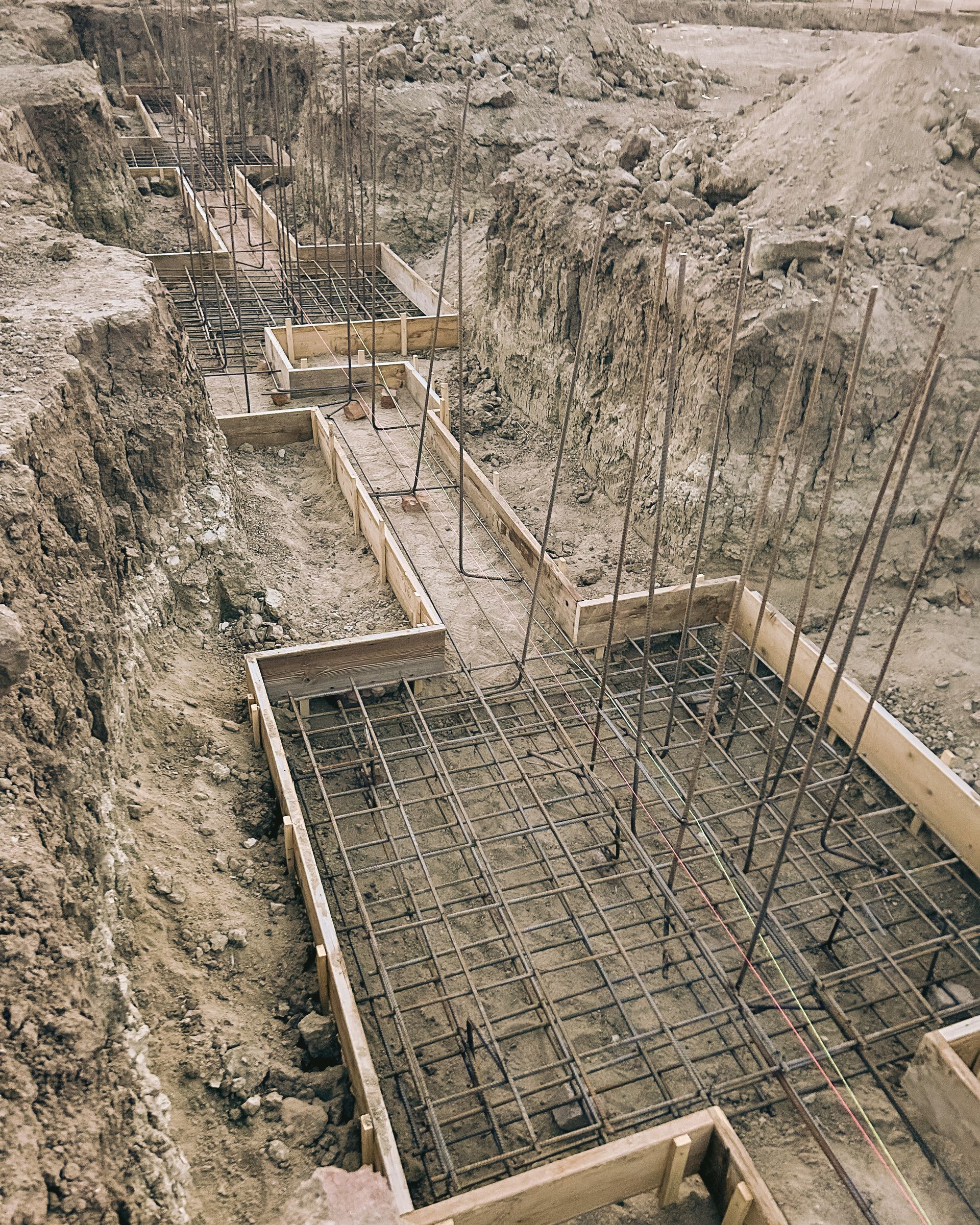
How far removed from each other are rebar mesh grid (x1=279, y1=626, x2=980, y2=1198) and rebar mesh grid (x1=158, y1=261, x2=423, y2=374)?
7218 millimetres

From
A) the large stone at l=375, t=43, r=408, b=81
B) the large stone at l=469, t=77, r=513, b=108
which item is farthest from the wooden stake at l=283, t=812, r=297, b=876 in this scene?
the large stone at l=375, t=43, r=408, b=81

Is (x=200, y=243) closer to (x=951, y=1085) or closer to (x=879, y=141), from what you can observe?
(x=879, y=141)

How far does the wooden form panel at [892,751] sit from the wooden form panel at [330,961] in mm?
3506

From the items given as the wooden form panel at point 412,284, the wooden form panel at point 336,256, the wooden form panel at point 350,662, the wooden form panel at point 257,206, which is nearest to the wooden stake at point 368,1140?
the wooden form panel at point 350,662

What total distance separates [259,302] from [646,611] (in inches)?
347

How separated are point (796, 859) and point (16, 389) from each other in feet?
18.9

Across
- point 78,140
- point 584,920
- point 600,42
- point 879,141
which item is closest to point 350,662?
point 584,920

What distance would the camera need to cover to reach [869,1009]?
211 inches

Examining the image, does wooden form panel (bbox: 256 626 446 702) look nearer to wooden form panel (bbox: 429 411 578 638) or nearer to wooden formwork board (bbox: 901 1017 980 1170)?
wooden form panel (bbox: 429 411 578 638)

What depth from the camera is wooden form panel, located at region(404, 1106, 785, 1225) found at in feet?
13.4

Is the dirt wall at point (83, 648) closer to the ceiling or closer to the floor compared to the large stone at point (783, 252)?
closer to the floor

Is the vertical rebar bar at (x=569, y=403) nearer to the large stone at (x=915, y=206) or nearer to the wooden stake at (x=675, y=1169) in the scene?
the large stone at (x=915, y=206)

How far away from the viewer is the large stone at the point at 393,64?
17.4 metres

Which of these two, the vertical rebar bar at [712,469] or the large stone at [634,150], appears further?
the large stone at [634,150]
